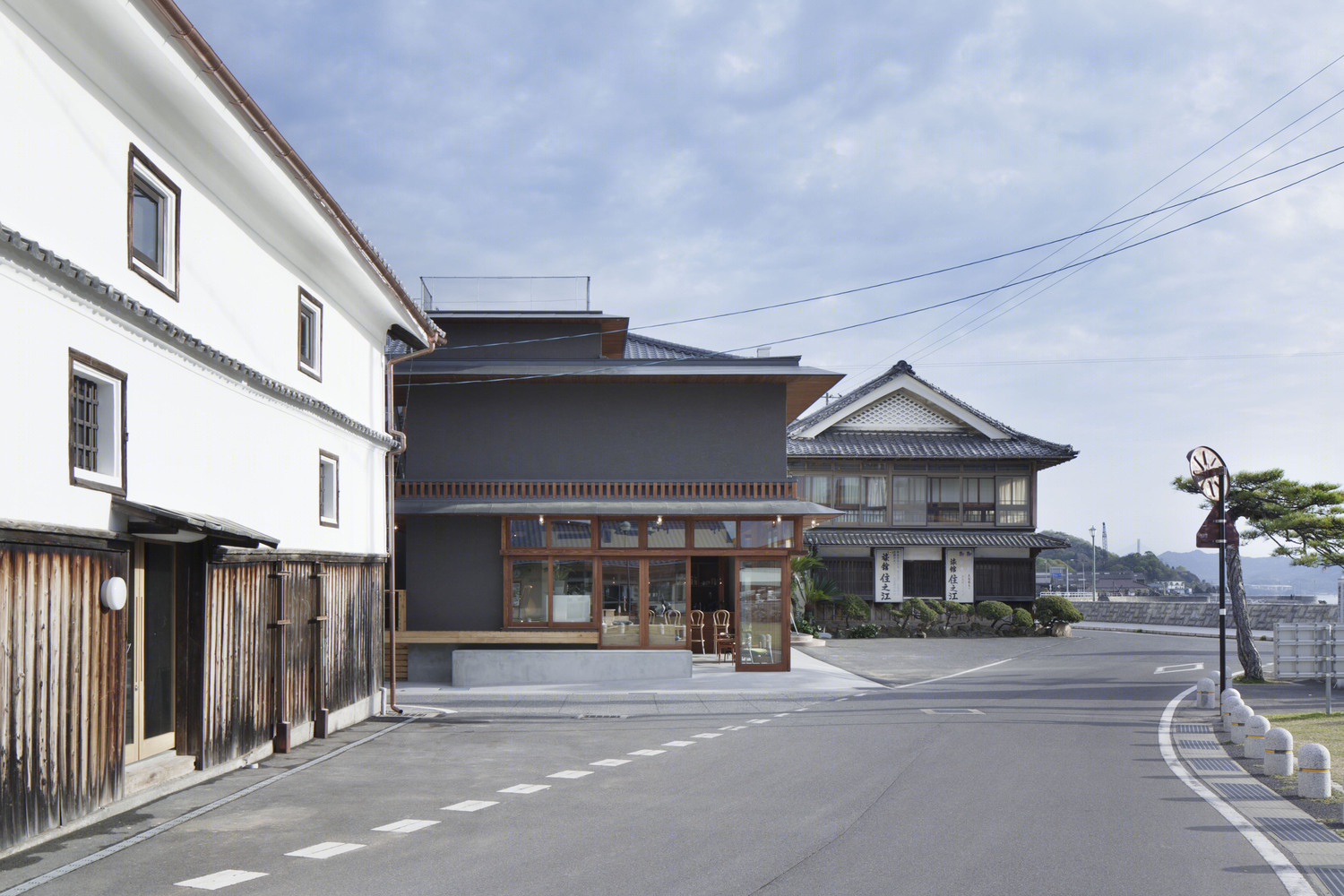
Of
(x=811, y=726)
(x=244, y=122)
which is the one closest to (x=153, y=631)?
(x=244, y=122)

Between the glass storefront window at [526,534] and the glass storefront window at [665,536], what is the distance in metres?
2.27

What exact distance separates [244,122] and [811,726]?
1050 centimetres

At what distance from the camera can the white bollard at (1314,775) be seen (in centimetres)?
938

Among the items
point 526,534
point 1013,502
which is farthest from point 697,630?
point 1013,502

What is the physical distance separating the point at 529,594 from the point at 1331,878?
17289 mm

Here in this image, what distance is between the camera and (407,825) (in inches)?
339

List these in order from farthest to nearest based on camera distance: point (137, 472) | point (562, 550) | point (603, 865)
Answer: point (562, 550) → point (137, 472) → point (603, 865)

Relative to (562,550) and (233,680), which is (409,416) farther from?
(233,680)

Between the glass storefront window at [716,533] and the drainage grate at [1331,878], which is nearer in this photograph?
the drainage grate at [1331,878]

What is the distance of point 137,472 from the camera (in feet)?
31.2

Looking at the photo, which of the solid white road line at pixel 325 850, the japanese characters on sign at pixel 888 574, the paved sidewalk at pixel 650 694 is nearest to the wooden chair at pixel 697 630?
the paved sidewalk at pixel 650 694

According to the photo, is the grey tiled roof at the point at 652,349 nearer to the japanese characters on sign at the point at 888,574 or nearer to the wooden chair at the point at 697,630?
the wooden chair at the point at 697,630

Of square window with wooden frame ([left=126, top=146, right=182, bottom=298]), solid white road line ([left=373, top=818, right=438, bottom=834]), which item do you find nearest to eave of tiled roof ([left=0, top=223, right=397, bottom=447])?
square window with wooden frame ([left=126, top=146, right=182, bottom=298])

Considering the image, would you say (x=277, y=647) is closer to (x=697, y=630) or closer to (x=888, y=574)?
(x=697, y=630)
